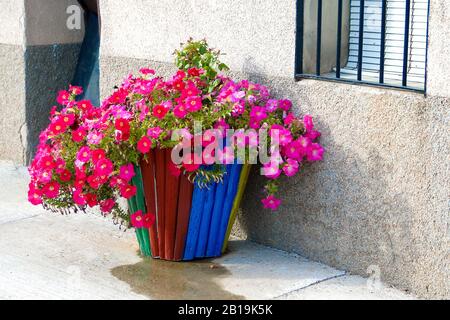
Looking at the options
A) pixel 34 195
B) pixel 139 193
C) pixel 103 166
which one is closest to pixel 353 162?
pixel 139 193

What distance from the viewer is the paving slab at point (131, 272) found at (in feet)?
12.9

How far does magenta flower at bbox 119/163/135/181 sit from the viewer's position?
13.3 feet

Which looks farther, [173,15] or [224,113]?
[173,15]

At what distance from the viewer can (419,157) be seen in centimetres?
373

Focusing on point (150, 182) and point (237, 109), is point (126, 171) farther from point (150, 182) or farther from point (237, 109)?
point (237, 109)

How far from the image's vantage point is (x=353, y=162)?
4035mm

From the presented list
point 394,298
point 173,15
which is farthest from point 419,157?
point 173,15

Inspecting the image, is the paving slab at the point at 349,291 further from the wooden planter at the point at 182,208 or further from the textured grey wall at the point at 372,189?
the wooden planter at the point at 182,208

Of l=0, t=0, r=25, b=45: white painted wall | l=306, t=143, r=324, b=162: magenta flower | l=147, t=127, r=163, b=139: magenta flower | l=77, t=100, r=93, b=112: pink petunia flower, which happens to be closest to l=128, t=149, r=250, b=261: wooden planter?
l=147, t=127, r=163, b=139: magenta flower

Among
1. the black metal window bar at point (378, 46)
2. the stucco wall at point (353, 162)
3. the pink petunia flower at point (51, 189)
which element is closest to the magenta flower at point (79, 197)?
the pink petunia flower at point (51, 189)

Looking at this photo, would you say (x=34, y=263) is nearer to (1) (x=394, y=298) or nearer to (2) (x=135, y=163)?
(2) (x=135, y=163)

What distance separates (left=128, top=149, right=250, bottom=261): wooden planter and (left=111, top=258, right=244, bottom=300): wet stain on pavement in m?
0.07

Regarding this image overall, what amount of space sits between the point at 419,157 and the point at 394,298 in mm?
636

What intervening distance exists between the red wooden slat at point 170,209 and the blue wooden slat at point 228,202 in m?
0.24
